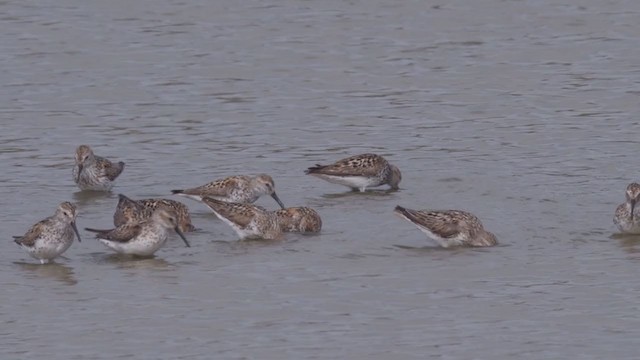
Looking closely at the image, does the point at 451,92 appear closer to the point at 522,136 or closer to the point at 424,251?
the point at 522,136

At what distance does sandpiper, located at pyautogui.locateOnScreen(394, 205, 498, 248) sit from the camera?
18.6 m

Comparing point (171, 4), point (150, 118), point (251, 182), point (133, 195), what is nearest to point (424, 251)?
point (251, 182)

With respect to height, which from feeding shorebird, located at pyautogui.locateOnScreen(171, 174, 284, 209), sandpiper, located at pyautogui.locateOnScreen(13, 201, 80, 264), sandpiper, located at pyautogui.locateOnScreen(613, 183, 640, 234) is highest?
sandpiper, located at pyautogui.locateOnScreen(13, 201, 80, 264)

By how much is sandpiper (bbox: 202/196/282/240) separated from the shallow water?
0.53 ft

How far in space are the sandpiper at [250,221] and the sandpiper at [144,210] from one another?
0.39 meters

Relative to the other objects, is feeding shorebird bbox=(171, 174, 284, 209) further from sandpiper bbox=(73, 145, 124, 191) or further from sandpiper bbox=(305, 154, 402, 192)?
sandpiper bbox=(73, 145, 124, 191)

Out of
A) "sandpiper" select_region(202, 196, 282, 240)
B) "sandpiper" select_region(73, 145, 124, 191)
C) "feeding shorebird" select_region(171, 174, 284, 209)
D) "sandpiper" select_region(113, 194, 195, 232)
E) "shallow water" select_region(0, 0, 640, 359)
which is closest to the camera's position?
"shallow water" select_region(0, 0, 640, 359)

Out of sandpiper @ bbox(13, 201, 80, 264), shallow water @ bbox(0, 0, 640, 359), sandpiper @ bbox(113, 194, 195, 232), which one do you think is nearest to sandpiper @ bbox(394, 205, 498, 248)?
shallow water @ bbox(0, 0, 640, 359)

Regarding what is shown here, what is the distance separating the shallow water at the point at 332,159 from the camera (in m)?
15.4

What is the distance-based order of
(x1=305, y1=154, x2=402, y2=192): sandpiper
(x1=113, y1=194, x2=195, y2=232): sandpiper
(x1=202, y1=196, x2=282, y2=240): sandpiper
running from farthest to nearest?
(x1=305, y1=154, x2=402, y2=192): sandpiper
(x1=113, y1=194, x2=195, y2=232): sandpiper
(x1=202, y1=196, x2=282, y2=240): sandpiper

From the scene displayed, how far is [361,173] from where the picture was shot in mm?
22266

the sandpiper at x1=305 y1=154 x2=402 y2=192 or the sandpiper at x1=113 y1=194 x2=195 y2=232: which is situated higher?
the sandpiper at x1=113 y1=194 x2=195 y2=232

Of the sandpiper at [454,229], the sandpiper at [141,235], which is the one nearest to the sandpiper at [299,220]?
the sandpiper at [454,229]

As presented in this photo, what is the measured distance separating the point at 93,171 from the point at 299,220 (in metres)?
3.52
